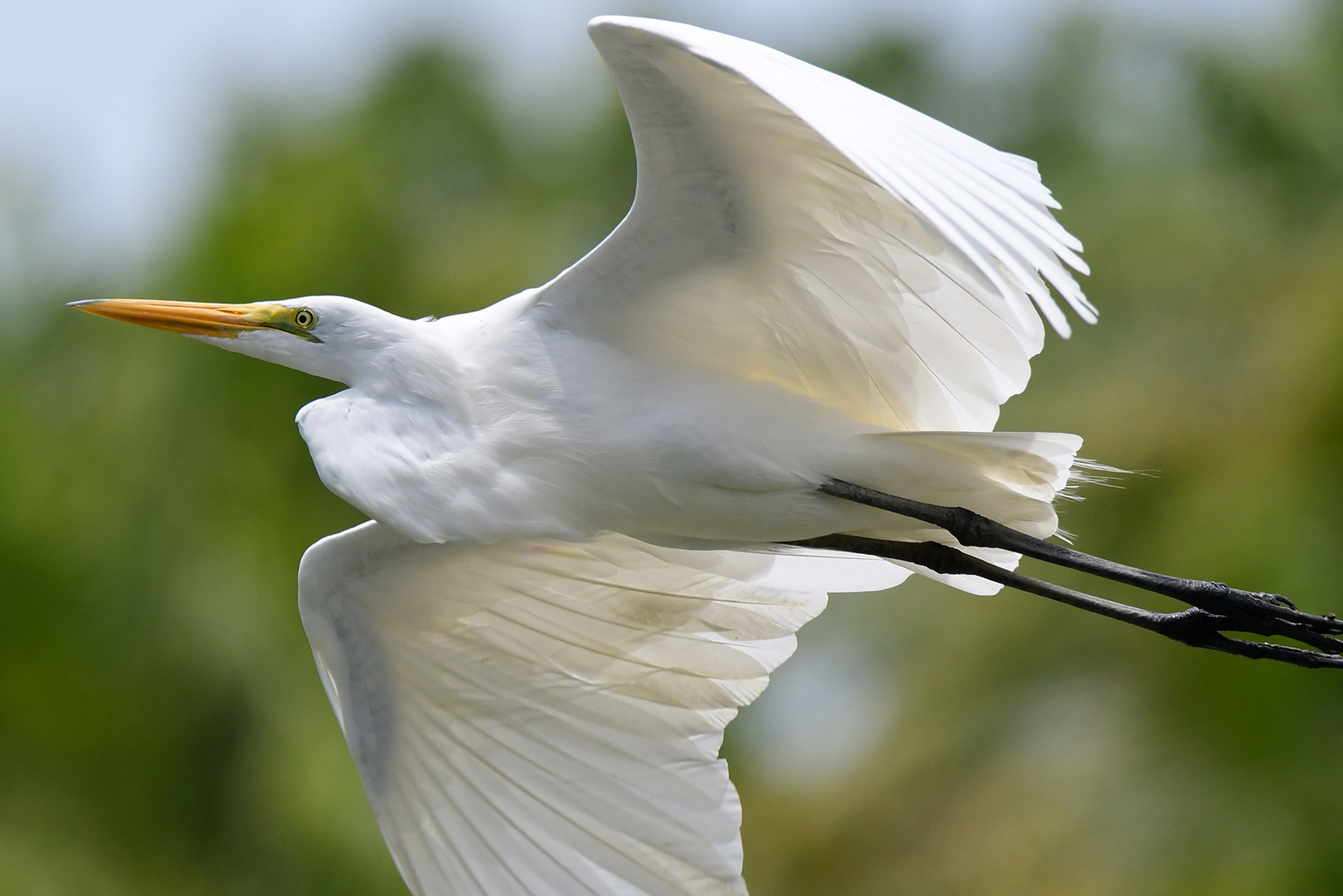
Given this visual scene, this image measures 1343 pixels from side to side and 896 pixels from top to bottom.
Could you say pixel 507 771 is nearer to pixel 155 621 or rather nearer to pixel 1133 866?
pixel 1133 866

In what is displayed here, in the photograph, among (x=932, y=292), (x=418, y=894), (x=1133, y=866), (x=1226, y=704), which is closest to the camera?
(x=932, y=292)

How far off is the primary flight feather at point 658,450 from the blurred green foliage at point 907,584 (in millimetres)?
3153

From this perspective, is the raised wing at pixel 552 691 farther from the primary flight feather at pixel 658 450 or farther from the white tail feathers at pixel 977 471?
the white tail feathers at pixel 977 471

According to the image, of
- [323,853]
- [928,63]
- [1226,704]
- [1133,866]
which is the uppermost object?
[928,63]

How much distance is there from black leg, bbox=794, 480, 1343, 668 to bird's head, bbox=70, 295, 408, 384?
0.92 metres

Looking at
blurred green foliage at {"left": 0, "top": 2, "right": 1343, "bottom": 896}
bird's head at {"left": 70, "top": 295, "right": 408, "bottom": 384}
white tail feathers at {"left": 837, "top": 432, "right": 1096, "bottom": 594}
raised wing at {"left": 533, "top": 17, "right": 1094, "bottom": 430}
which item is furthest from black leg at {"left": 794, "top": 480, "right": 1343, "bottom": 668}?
blurred green foliage at {"left": 0, "top": 2, "right": 1343, "bottom": 896}

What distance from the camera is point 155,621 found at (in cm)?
844

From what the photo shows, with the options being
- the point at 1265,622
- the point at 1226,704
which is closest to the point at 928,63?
the point at 1226,704

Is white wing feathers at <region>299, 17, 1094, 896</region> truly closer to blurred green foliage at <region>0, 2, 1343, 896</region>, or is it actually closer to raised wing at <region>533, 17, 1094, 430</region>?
raised wing at <region>533, 17, 1094, 430</region>

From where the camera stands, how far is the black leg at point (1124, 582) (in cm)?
308

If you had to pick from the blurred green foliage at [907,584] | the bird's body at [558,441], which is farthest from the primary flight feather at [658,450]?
the blurred green foliage at [907,584]

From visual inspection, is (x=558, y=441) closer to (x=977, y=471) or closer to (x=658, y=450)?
(x=658, y=450)

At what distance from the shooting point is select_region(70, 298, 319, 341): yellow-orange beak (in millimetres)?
3119

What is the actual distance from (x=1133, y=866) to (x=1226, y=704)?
923 mm
